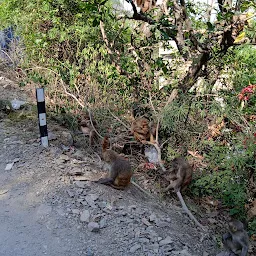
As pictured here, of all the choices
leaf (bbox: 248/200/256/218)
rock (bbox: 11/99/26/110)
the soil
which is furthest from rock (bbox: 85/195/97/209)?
rock (bbox: 11/99/26/110)

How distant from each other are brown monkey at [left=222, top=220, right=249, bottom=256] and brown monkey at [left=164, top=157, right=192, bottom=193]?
1.24m

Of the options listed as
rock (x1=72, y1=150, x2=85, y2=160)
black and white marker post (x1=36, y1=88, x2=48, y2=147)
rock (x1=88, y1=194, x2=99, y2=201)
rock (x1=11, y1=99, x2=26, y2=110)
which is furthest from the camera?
rock (x1=11, y1=99, x2=26, y2=110)

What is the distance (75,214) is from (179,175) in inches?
63.4

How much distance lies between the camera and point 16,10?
26.4 ft

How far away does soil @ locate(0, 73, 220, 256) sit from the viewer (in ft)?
10.3

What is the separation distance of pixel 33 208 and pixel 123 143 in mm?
2240

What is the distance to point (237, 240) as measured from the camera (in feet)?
10.6

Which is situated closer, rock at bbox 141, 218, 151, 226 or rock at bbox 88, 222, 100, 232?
rock at bbox 88, 222, 100, 232

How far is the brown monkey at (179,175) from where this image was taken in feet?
14.9

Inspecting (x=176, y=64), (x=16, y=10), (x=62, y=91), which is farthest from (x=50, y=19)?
(x=176, y=64)

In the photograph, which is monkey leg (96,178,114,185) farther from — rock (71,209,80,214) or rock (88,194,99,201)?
rock (71,209,80,214)

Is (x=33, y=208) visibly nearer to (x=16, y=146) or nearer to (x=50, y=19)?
(x=16, y=146)

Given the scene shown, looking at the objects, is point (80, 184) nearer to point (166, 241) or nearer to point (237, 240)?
point (166, 241)

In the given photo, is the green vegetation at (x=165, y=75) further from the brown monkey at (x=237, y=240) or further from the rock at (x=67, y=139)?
the brown monkey at (x=237, y=240)
